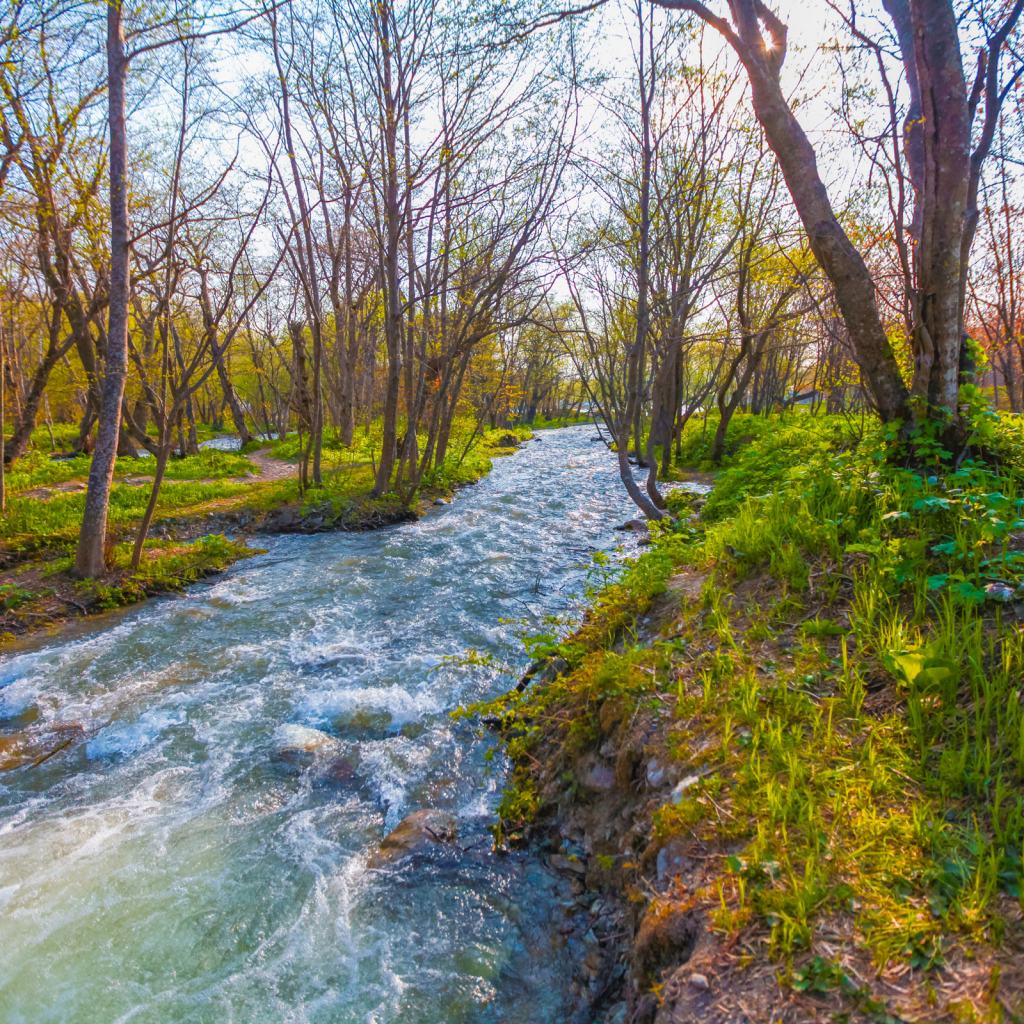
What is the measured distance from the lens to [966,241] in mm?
4355

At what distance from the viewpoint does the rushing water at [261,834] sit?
8.02ft

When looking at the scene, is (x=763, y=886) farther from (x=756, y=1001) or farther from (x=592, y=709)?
(x=592, y=709)

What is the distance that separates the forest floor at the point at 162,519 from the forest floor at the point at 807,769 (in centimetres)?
593

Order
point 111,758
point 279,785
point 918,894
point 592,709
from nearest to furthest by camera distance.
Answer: point 918,894
point 592,709
point 279,785
point 111,758

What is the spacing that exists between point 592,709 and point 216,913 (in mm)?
2412

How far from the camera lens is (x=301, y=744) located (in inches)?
166

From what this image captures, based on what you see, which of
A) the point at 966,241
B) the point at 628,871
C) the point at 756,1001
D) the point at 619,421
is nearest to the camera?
the point at 756,1001

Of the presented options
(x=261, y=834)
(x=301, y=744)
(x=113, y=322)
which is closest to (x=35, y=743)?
(x=301, y=744)

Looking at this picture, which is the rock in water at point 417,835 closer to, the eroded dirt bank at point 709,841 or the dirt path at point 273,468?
the eroded dirt bank at point 709,841

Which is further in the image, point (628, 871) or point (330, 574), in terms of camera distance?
point (330, 574)

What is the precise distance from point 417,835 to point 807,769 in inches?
91.9

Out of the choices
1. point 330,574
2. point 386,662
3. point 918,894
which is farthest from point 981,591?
point 330,574

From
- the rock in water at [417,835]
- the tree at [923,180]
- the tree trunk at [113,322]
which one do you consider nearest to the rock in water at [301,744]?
the rock in water at [417,835]

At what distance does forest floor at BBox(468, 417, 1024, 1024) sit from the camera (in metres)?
1.58
